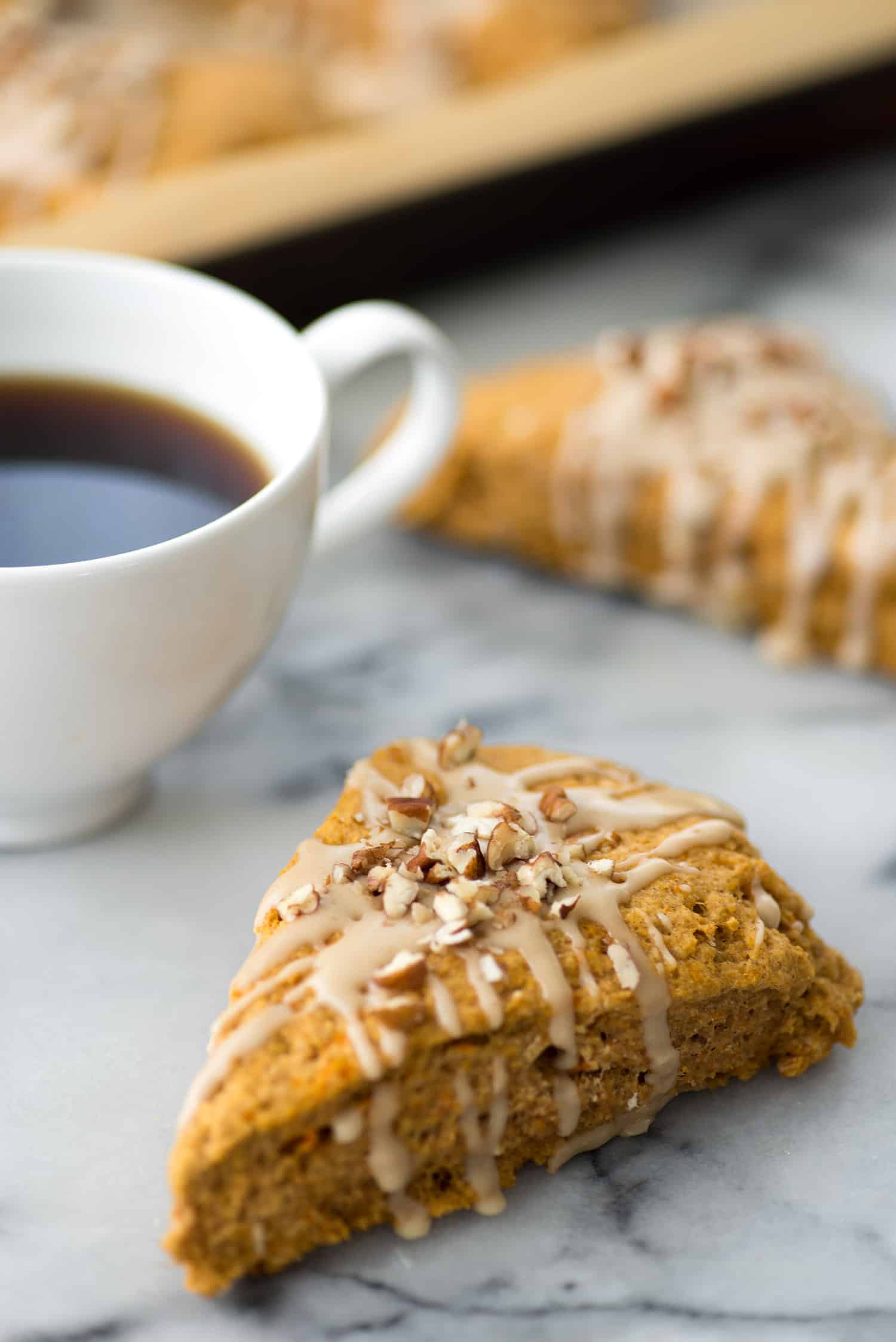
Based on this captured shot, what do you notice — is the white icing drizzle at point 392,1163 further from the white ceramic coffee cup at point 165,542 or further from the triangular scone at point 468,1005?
the white ceramic coffee cup at point 165,542

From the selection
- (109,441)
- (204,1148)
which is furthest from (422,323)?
(204,1148)

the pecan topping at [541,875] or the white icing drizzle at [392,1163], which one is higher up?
the pecan topping at [541,875]

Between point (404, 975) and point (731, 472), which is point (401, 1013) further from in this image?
point (731, 472)

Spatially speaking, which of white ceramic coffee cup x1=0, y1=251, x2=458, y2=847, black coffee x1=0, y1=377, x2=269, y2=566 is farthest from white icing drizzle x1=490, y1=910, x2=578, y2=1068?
black coffee x1=0, y1=377, x2=269, y2=566

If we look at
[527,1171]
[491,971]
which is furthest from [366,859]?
[527,1171]

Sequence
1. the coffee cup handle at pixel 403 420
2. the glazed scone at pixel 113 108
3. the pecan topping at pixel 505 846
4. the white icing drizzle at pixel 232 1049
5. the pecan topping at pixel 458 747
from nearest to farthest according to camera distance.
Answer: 1. the white icing drizzle at pixel 232 1049
2. the pecan topping at pixel 505 846
3. the pecan topping at pixel 458 747
4. the coffee cup handle at pixel 403 420
5. the glazed scone at pixel 113 108

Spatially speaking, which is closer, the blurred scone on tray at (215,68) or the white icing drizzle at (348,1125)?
the white icing drizzle at (348,1125)

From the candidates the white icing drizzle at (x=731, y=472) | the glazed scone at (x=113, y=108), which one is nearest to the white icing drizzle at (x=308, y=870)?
the white icing drizzle at (x=731, y=472)
